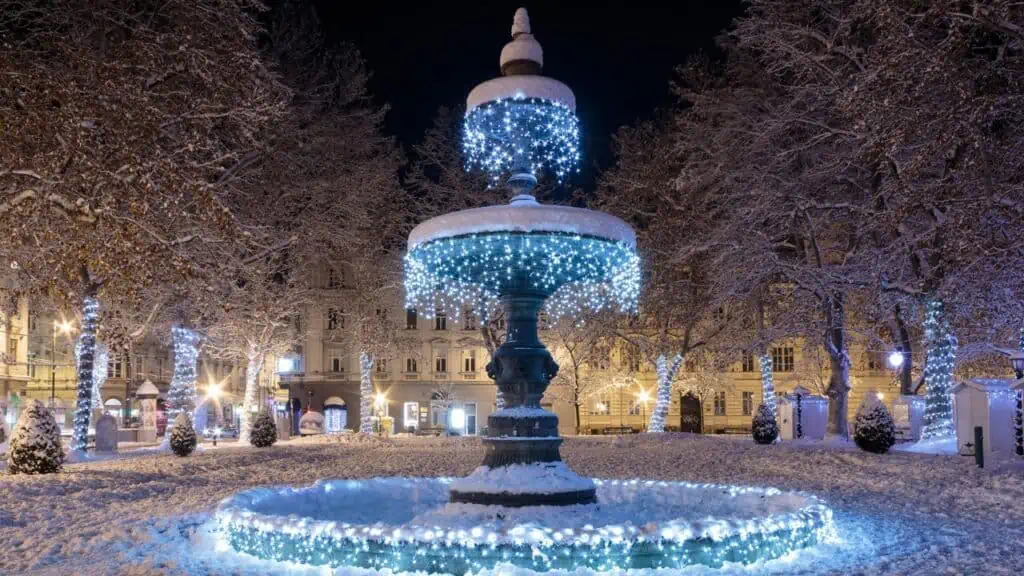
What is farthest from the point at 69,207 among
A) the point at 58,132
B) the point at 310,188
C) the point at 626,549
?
the point at 310,188

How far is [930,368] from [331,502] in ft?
57.7

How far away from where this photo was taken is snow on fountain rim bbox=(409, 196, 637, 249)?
964 centimetres

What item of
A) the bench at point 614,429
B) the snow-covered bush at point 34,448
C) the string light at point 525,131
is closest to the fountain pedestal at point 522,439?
the string light at point 525,131

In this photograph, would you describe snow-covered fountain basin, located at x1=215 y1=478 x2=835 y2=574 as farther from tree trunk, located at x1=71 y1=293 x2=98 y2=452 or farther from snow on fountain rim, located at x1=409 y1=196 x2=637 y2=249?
tree trunk, located at x1=71 y1=293 x2=98 y2=452

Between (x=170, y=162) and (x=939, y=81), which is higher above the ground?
(x=939, y=81)

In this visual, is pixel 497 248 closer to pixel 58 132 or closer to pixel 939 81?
pixel 58 132

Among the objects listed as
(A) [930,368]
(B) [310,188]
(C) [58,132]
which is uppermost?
(B) [310,188]

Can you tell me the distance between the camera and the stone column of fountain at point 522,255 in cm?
981

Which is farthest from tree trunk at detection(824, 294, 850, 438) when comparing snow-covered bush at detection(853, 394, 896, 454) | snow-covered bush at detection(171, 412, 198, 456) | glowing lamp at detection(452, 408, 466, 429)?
glowing lamp at detection(452, 408, 466, 429)

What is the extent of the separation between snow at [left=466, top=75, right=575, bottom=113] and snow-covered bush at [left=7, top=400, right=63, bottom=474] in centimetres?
1221

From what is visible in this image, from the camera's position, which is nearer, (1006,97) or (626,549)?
(626,549)

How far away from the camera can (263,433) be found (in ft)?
98.5

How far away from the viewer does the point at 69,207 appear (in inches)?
544

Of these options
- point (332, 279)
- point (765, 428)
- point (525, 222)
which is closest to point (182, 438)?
point (765, 428)
